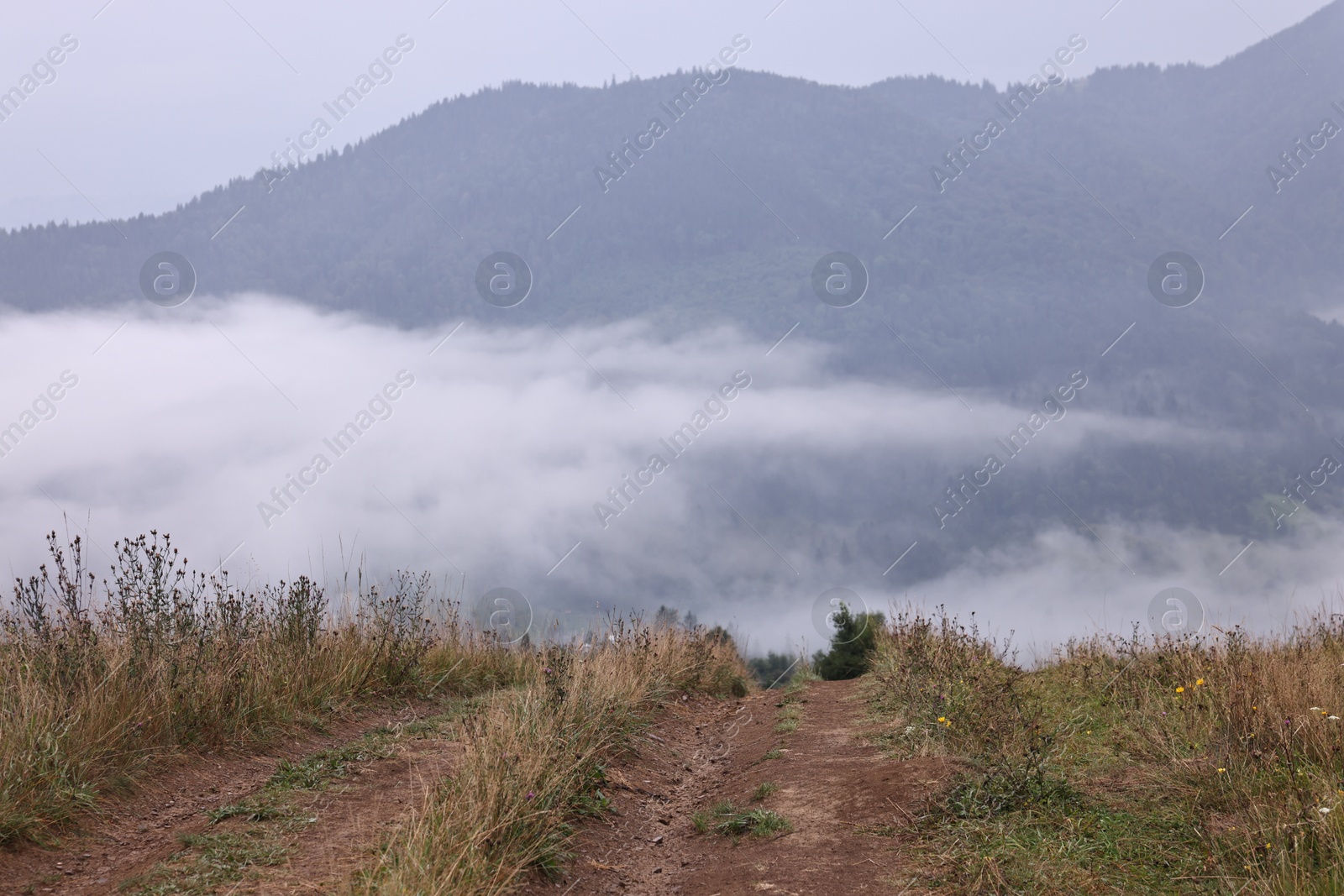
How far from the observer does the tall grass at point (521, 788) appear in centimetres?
373

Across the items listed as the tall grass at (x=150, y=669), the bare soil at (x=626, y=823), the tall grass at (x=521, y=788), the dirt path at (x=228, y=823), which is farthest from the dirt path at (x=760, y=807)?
the tall grass at (x=150, y=669)

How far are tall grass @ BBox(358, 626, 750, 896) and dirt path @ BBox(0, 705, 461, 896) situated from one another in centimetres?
29

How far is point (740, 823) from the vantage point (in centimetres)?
551

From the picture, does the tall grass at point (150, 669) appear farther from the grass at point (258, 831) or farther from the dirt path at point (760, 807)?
the dirt path at point (760, 807)

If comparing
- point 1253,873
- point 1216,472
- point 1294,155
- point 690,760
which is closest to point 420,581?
point 690,760

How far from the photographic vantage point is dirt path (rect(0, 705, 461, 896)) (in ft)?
12.8

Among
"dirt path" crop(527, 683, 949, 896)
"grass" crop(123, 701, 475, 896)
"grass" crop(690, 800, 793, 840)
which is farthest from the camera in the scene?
"grass" crop(690, 800, 793, 840)

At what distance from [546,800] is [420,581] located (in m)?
5.62

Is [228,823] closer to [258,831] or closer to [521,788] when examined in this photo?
[258,831]

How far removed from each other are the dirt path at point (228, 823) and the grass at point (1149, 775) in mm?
2862

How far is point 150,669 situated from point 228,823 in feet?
5.57

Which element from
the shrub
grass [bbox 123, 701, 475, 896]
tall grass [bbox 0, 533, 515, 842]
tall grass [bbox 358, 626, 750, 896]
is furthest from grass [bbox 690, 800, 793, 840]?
the shrub

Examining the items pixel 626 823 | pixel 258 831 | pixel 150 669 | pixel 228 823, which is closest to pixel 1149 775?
pixel 626 823

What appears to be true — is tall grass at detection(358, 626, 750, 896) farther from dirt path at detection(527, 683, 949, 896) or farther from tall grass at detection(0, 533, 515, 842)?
tall grass at detection(0, 533, 515, 842)
